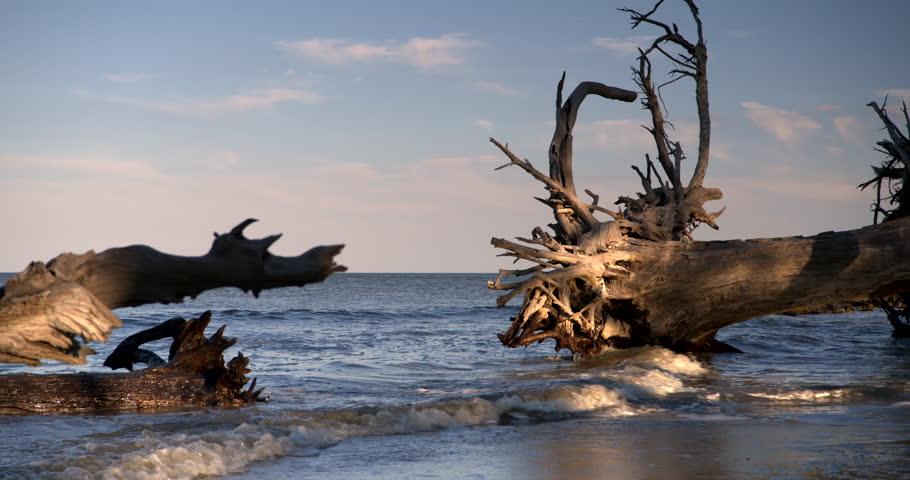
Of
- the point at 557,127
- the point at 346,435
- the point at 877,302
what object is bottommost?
the point at 346,435

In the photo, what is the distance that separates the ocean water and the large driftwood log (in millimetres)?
2613

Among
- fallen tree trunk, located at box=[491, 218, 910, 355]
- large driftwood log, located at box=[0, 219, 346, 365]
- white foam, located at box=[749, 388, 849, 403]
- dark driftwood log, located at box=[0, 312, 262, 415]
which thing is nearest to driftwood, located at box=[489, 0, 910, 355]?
fallen tree trunk, located at box=[491, 218, 910, 355]

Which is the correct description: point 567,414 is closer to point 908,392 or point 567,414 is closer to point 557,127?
point 908,392

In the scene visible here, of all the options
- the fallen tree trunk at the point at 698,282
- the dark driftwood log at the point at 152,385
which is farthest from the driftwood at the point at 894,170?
the dark driftwood log at the point at 152,385

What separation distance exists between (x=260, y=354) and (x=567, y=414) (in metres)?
7.32

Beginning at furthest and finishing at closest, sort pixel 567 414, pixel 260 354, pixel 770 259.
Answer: pixel 260 354, pixel 770 259, pixel 567 414

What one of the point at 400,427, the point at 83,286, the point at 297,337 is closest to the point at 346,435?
the point at 400,427

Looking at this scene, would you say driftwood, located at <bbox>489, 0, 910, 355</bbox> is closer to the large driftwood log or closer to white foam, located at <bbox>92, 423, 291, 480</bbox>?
white foam, located at <bbox>92, 423, 291, 480</bbox>

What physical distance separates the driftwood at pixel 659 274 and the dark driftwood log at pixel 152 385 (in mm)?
4300

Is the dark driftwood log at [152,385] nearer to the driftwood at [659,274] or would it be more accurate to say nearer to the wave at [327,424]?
the wave at [327,424]

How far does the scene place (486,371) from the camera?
1153cm

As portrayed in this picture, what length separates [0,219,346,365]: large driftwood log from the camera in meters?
2.91

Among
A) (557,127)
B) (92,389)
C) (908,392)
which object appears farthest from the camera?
(557,127)

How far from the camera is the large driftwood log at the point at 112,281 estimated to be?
114 inches
